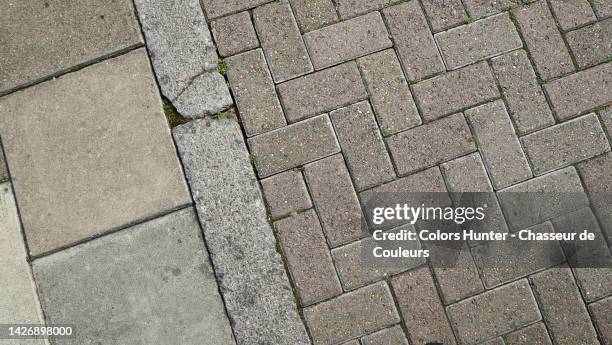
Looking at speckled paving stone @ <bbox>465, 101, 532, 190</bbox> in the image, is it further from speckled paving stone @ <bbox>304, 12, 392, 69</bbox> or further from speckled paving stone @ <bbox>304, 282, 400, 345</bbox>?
speckled paving stone @ <bbox>304, 282, 400, 345</bbox>

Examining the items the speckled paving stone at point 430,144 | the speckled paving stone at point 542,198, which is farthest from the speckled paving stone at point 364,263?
the speckled paving stone at point 542,198

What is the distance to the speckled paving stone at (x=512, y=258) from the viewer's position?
2.87m

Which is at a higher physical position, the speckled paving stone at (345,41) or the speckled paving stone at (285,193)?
the speckled paving stone at (345,41)

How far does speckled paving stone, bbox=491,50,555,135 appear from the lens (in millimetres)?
3008

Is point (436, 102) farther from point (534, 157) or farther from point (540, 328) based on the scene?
point (540, 328)

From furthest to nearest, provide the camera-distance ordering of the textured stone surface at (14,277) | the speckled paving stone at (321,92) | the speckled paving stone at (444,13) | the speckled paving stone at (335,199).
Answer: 1. the speckled paving stone at (444,13)
2. the speckled paving stone at (321,92)
3. the speckled paving stone at (335,199)
4. the textured stone surface at (14,277)

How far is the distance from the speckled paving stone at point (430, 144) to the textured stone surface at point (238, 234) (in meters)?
0.86

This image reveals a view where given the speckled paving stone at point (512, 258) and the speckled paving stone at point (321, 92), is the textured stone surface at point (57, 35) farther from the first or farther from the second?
the speckled paving stone at point (512, 258)

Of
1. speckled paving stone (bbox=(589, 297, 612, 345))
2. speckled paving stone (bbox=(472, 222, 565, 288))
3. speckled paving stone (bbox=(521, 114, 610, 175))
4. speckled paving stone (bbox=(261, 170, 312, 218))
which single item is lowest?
speckled paving stone (bbox=(589, 297, 612, 345))

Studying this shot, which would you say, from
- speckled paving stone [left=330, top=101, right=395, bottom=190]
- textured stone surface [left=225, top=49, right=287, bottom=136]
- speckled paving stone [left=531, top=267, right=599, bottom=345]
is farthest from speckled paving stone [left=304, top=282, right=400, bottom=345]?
textured stone surface [left=225, top=49, right=287, bottom=136]

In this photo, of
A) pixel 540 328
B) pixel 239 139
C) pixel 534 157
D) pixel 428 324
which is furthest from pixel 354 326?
pixel 534 157

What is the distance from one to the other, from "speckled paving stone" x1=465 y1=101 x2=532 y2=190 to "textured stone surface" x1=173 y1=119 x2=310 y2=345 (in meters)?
1.33

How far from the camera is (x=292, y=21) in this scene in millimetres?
3072

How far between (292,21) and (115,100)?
1.15 meters
